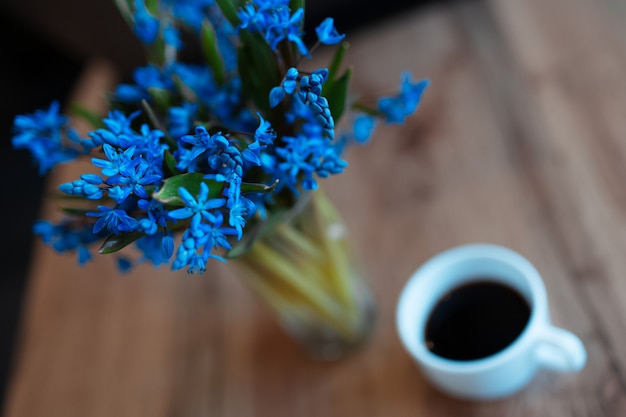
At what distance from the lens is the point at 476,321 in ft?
2.05

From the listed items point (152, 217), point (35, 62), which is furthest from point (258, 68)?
point (35, 62)

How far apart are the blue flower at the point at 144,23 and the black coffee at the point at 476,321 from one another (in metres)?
0.36

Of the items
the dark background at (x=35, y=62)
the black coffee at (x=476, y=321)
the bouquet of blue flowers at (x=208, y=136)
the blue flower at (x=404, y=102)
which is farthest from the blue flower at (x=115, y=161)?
the dark background at (x=35, y=62)

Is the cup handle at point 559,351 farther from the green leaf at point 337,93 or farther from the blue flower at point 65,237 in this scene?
the blue flower at point 65,237

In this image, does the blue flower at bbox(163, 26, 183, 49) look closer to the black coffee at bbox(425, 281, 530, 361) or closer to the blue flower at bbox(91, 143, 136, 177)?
the blue flower at bbox(91, 143, 136, 177)

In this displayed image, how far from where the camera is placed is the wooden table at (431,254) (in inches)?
26.2

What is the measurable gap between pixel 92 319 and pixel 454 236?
463 millimetres

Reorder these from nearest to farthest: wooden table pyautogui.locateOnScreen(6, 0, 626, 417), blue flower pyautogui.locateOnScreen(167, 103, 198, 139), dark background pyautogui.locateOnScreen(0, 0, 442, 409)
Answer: blue flower pyautogui.locateOnScreen(167, 103, 198, 139), wooden table pyautogui.locateOnScreen(6, 0, 626, 417), dark background pyautogui.locateOnScreen(0, 0, 442, 409)

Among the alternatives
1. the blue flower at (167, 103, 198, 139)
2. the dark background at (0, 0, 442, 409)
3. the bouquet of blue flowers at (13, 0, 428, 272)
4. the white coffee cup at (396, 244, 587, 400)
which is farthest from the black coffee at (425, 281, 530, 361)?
the dark background at (0, 0, 442, 409)

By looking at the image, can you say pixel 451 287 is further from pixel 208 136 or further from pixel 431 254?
pixel 208 136

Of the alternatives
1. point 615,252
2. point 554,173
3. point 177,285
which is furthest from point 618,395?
point 177,285

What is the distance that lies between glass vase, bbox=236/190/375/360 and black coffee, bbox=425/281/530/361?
95mm

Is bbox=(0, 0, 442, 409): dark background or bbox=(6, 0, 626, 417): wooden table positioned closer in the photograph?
bbox=(6, 0, 626, 417): wooden table

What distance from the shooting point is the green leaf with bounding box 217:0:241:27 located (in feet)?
1.60
